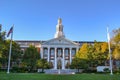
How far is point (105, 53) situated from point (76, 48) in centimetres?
1622

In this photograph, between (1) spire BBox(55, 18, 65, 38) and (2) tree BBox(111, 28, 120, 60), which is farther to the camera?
(1) spire BBox(55, 18, 65, 38)

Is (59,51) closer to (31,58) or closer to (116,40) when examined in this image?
(31,58)

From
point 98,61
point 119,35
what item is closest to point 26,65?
point 98,61

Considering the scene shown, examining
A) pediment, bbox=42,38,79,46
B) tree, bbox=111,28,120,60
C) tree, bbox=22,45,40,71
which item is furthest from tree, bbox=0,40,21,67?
tree, bbox=111,28,120,60

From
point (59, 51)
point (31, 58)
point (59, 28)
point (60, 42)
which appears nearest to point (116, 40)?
point (31, 58)

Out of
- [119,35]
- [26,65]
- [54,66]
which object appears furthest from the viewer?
[54,66]

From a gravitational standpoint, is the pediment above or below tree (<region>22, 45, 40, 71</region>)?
above

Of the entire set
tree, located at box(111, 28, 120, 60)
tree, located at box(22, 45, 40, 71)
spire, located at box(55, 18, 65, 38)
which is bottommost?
tree, located at box(22, 45, 40, 71)

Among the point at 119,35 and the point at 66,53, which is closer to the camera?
the point at 119,35

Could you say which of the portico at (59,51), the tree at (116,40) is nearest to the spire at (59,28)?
the portico at (59,51)

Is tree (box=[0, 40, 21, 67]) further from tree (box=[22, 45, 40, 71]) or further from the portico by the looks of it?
the portico

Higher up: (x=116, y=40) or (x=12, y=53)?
(x=116, y=40)

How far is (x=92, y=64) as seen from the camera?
204 ft

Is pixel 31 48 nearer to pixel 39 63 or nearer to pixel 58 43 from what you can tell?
pixel 39 63
